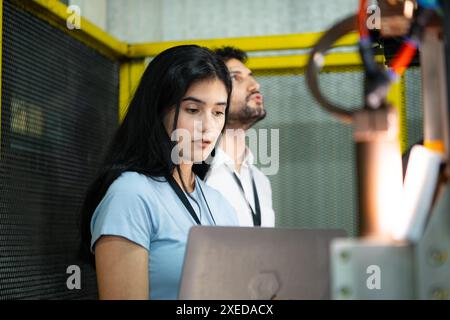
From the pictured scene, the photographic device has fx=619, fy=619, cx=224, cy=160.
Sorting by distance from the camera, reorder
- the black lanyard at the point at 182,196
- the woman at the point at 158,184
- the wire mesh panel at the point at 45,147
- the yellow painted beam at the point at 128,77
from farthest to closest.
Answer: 1. the yellow painted beam at the point at 128,77
2. the wire mesh panel at the point at 45,147
3. the black lanyard at the point at 182,196
4. the woman at the point at 158,184

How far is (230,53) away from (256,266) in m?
1.56

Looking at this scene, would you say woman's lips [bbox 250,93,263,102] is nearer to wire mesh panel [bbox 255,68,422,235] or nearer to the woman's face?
wire mesh panel [bbox 255,68,422,235]

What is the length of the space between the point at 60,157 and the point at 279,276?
1.42 metres

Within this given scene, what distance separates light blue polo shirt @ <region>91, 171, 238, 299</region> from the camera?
52.2 inches

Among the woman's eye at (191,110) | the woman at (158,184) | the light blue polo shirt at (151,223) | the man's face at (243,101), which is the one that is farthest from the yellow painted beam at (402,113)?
the light blue polo shirt at (151,223)

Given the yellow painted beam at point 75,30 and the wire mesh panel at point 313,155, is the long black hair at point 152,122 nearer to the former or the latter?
the yellow painted beam at point 75,30

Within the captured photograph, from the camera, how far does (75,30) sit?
7.07 ft

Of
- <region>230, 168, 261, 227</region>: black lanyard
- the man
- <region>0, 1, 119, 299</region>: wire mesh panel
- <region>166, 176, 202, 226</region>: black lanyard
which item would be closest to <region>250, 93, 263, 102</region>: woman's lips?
the man

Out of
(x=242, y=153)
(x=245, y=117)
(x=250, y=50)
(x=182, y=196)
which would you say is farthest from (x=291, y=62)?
(x=182, y=196)

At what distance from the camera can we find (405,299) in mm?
624

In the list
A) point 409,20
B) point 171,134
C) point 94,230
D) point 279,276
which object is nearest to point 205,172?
point 171,134

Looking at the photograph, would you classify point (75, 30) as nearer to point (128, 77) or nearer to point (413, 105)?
point (128, 77)

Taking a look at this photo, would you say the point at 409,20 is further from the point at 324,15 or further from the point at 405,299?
the point at 324,15

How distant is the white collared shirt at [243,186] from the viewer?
87.4 inches
